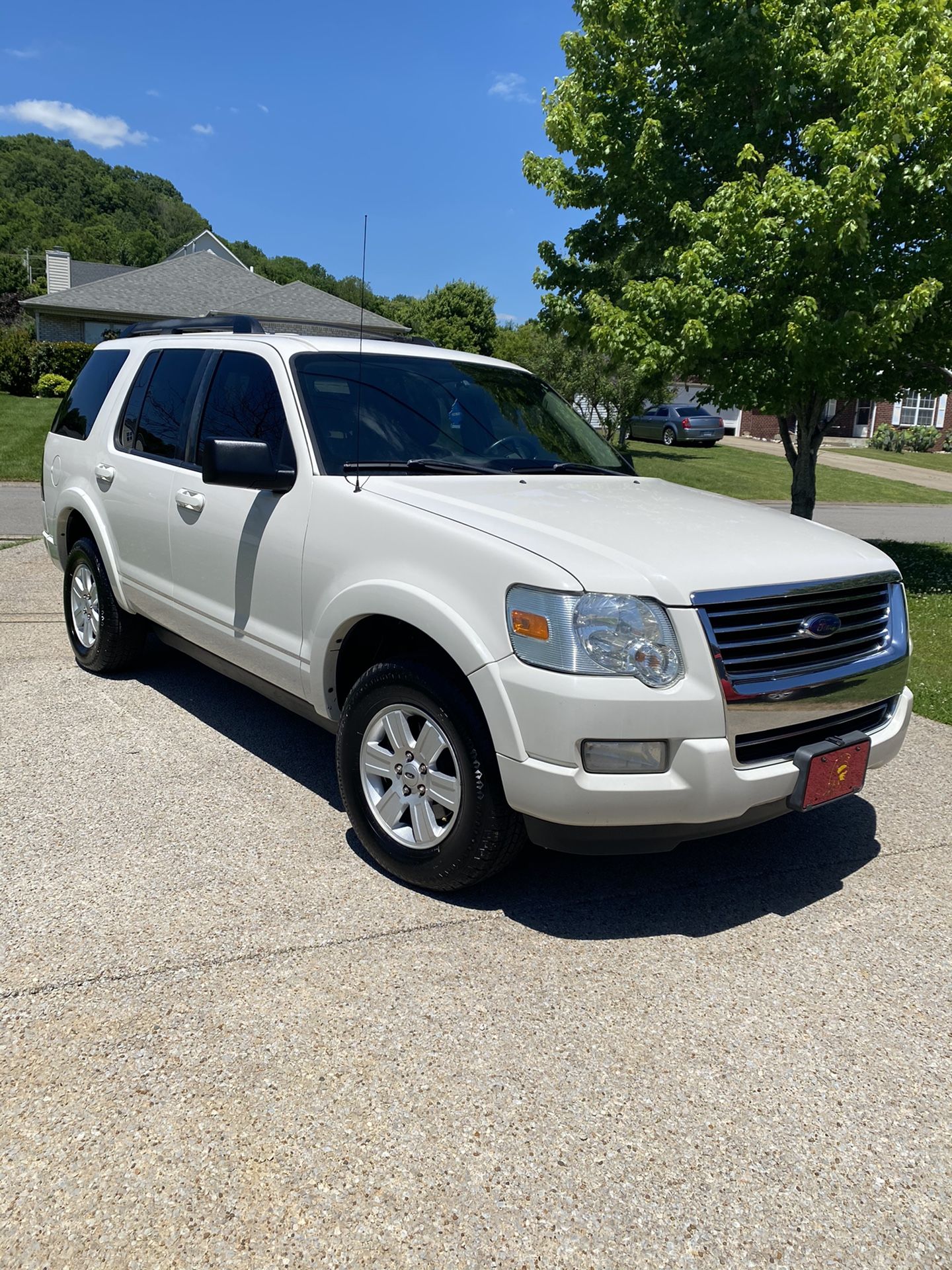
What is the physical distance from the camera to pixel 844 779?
354 cm

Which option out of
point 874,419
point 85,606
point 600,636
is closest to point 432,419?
point 600,636

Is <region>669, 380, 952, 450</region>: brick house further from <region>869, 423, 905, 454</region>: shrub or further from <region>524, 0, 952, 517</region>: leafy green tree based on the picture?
<region>524, 0, 952, 517</region>: leafy green tree

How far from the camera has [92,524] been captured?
230 inches

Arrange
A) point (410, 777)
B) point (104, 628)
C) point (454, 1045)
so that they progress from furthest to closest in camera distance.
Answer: point (104, 628) < point (410, 777) < point (454, 1045)

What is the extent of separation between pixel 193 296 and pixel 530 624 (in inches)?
1555

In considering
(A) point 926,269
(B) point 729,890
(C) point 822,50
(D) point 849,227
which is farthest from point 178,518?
(C) point 822,50

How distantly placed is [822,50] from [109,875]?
10.7 meters

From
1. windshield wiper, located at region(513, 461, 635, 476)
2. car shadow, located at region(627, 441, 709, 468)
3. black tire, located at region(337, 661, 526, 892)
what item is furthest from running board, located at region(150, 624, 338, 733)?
car shadow, located at region(627, 441, 709, 468)

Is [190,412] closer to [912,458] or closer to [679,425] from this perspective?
[679,425]

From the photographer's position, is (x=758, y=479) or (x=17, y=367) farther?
(x=17, y=367)

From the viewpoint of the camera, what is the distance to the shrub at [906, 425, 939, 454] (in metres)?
45.3

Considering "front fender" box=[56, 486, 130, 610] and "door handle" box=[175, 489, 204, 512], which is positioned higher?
"door handle" box=[175, 489, 204, 512]

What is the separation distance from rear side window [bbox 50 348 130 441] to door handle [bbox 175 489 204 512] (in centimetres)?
145

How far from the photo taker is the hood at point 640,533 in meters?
3.20
